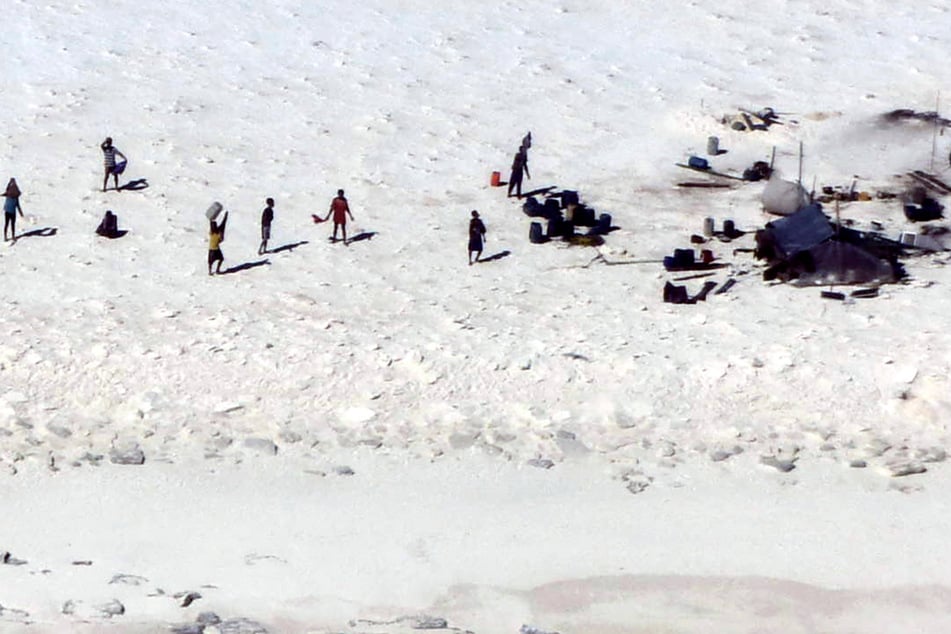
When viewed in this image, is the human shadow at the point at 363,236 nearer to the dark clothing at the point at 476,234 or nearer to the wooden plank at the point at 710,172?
the dark clothing at the point at 476,234

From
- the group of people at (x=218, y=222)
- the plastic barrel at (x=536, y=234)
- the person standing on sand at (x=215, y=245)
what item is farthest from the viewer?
the plastic barrel at (x=536, y=234)

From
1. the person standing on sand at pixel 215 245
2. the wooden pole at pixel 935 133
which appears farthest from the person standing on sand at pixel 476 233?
the wooden pole at pixel 935 133

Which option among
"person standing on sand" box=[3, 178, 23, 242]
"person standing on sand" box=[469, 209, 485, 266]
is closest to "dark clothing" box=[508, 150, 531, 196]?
"person standing on sand" box=[469, 209, 485, 266]

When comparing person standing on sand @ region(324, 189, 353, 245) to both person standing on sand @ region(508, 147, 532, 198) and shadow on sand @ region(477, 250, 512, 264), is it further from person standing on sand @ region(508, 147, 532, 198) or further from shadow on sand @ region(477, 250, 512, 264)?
person standing on sand @ region(508, 147, 532, 198)

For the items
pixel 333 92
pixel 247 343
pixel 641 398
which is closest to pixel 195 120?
pixel 333 92

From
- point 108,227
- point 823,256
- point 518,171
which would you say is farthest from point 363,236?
point 823,256

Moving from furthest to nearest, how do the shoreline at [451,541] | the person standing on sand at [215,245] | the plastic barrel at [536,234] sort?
1. the plastic barrel at [536,234]
2. the person standing on sand at [215,245]
3. the shoreline at [451,541]

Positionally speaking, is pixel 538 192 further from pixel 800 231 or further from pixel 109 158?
pixel 109 158
